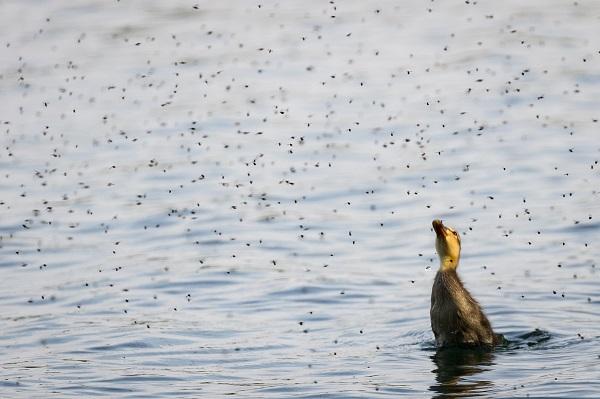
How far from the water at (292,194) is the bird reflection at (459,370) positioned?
42 mm

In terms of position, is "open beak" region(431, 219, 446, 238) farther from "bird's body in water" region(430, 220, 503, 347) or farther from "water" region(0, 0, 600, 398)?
"water" region(0, 0, 600, 398)

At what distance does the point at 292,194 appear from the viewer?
22.1 metres

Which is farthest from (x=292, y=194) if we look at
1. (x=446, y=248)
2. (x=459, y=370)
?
(x=459, y=370)

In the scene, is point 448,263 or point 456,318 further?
point 448,263

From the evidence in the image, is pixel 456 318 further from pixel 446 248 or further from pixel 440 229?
pixel 440 229

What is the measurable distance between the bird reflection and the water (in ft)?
0.14

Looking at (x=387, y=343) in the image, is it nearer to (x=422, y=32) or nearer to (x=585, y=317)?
(x=585, y=317)

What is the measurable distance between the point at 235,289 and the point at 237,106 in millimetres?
9325

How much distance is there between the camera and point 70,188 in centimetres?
2280

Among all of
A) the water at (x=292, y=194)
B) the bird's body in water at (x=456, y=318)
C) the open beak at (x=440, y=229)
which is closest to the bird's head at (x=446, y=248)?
the open beak at (x=440, y=229)

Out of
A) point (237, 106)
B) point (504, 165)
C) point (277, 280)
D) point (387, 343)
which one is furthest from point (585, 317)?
point (237, 106)

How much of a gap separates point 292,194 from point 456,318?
7.52m

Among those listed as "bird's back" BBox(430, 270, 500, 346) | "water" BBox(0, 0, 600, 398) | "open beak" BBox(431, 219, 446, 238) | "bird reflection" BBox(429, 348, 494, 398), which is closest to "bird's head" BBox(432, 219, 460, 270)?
"open beak" BBox(431, 219, 446, 238)

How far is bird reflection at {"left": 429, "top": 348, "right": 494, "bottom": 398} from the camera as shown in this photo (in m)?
13.1
